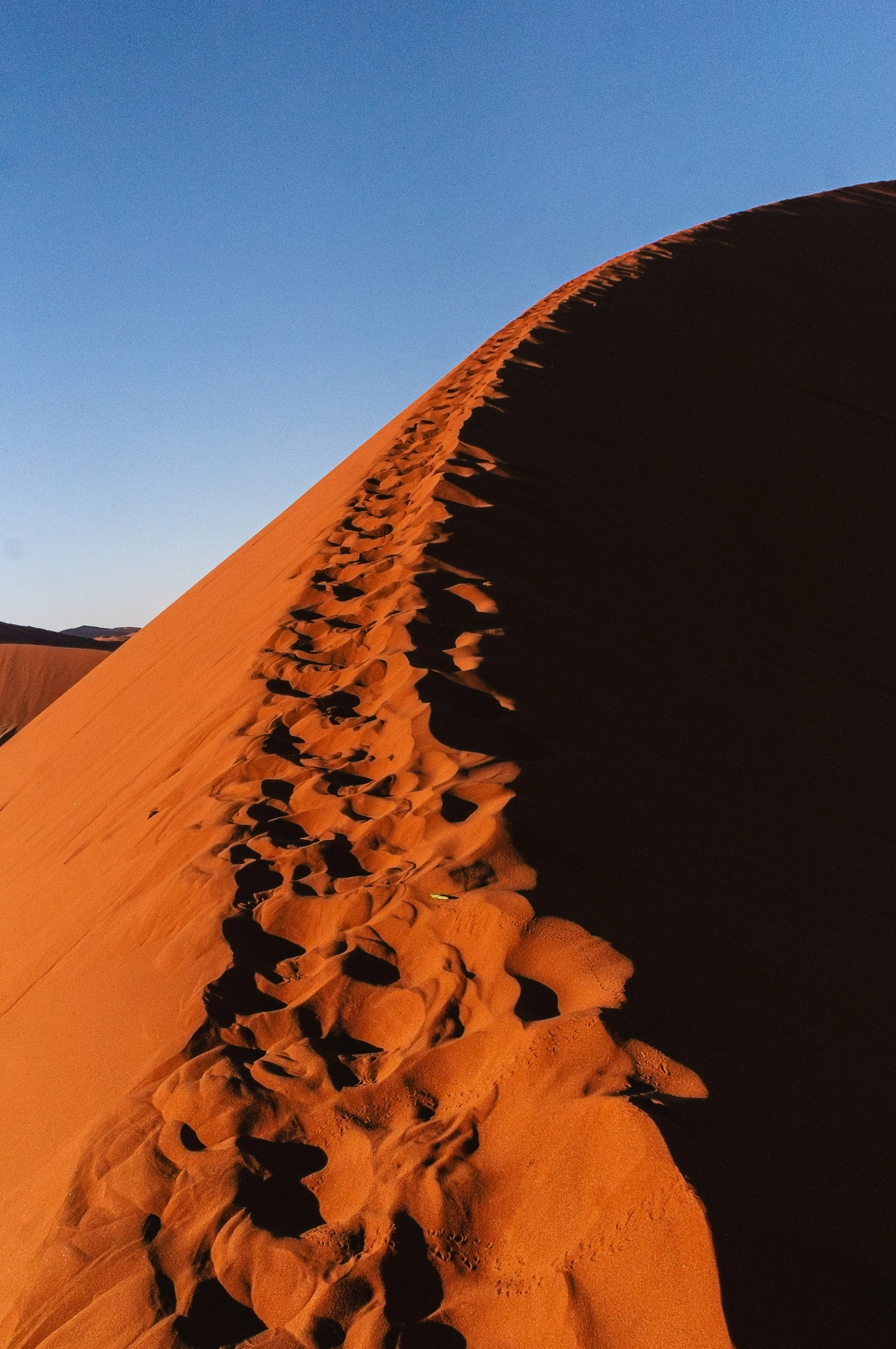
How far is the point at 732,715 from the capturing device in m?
4.33

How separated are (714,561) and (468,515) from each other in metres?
1.57

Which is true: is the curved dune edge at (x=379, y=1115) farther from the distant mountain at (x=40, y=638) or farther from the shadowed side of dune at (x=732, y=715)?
the distant mountain at (x=40, y=638)

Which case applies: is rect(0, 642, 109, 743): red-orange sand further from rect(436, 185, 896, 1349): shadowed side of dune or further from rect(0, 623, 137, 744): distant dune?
rect(436, 185, 896, 1349): shadowed side of dune

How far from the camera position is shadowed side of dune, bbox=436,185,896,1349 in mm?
1715

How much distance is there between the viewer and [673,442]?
7629mm

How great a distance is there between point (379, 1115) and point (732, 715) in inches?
108

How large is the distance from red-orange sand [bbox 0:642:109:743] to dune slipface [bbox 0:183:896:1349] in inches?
762

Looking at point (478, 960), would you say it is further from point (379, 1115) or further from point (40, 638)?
point (40, 638)

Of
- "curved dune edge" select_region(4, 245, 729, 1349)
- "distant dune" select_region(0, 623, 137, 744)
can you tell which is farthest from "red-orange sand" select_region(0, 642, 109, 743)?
"curved dune edge" select_region(4, 245, 729, 1349)

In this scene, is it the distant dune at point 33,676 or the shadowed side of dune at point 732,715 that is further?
the distant dune at point 33,676

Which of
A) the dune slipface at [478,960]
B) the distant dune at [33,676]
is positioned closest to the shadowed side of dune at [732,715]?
the dune slipface at [478,960]

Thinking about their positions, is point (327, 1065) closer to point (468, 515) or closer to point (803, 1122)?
point (803, 1122)

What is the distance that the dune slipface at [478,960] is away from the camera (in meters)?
1.66

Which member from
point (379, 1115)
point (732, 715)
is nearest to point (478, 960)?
point (379, 1115)
